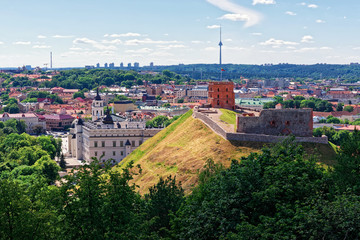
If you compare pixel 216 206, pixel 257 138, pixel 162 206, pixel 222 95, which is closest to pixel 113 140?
pixel 222 95

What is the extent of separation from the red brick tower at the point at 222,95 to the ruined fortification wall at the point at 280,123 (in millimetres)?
22040

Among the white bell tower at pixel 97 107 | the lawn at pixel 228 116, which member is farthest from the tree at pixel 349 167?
the white bell tower at pixel 97 107

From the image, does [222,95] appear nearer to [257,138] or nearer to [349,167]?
[257,138]

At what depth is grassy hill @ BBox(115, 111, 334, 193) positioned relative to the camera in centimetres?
4756

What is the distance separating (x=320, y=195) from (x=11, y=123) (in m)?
129

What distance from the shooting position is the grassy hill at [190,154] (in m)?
47.6

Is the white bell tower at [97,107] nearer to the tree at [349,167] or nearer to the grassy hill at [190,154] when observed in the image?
the grassy hill at [190,154]

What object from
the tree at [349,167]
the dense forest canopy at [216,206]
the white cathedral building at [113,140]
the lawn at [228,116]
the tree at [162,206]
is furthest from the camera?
the white cathedral building at [113,140]

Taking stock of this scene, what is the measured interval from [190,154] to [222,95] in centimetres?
2366

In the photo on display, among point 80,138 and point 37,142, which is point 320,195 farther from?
point 37,142

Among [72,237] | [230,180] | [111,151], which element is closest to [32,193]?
[72,237]

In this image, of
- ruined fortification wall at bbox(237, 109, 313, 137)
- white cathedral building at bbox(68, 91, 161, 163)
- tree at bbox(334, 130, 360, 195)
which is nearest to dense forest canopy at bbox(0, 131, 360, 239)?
tree at bbox(334, 130, 360, 195)

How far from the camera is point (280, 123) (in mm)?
51500

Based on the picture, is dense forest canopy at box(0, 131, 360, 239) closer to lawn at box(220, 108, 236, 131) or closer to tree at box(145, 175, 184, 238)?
tree at box(145, 175, 184, 238)
